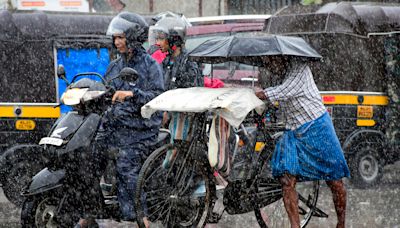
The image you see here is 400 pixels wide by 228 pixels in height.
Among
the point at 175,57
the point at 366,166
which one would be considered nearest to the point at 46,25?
the point at 175,57

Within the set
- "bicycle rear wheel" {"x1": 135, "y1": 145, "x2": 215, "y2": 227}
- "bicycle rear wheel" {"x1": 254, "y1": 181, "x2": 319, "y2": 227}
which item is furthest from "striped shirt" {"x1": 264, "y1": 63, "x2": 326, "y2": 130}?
"bicycle rear wheel" {"x1": 135, "y1": 145, "x2": 215, "y2": 227}

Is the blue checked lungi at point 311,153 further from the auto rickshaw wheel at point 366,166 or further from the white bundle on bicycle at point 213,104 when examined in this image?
the auto rickshaw wheel at point 366,166

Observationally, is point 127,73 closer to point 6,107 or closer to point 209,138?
point 209,138

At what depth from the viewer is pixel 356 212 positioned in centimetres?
804

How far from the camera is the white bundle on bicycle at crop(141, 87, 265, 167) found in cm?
557

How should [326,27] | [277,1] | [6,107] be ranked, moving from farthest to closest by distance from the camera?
1. [277,1]
2. [326,27]
3. [6,107]

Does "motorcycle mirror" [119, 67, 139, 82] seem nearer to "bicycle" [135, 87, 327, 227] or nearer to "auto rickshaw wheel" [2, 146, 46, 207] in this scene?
"bicycle" [135, 87, 327, 227]

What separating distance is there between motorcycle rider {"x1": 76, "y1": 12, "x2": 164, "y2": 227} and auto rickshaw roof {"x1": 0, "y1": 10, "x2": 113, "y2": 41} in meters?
3.28

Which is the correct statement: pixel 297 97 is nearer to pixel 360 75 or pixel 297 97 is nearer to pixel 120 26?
pixel 120 26

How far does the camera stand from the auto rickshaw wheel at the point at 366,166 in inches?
404

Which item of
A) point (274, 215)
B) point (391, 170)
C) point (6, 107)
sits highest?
point (6, 107)

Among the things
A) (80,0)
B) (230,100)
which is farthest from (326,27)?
(80,0)

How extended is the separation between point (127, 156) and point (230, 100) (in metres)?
1.00

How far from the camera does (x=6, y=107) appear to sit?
8.83 m
